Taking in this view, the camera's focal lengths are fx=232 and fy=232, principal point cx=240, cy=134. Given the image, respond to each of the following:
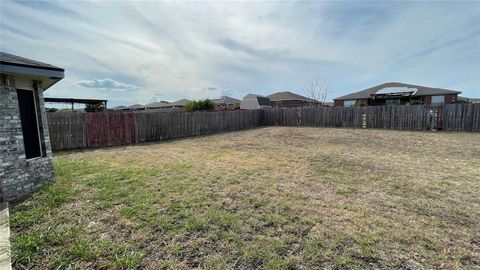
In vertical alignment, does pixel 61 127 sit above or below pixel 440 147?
above

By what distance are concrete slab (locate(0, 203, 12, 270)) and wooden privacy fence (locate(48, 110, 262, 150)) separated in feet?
20.8

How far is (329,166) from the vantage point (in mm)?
5602

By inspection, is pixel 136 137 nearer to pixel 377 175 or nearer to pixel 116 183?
pixel 116 183

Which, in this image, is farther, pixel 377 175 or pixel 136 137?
pixel 136 137

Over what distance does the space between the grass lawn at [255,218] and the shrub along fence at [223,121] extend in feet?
14.0

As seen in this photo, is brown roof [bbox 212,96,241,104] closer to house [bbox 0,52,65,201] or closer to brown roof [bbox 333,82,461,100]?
brown roof [bbox 333,82,461,100]

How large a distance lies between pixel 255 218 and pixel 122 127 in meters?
9.08

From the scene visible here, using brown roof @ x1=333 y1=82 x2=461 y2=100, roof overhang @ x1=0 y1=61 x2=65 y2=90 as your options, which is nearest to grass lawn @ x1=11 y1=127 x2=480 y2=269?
roof overhang @ x1=0 y1=61 x2=65 y2=90

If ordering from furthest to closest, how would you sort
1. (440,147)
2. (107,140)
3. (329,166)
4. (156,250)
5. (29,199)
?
(107,140)
(440,147)
(329,166)
(29,199)
(156,250)

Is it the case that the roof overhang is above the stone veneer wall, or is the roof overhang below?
above

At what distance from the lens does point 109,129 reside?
32.2 ft

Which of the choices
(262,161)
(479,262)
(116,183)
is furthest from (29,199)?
(479,262)

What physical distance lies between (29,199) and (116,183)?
4.05 feet

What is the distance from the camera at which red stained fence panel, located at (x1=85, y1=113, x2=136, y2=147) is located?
937 centimetres
